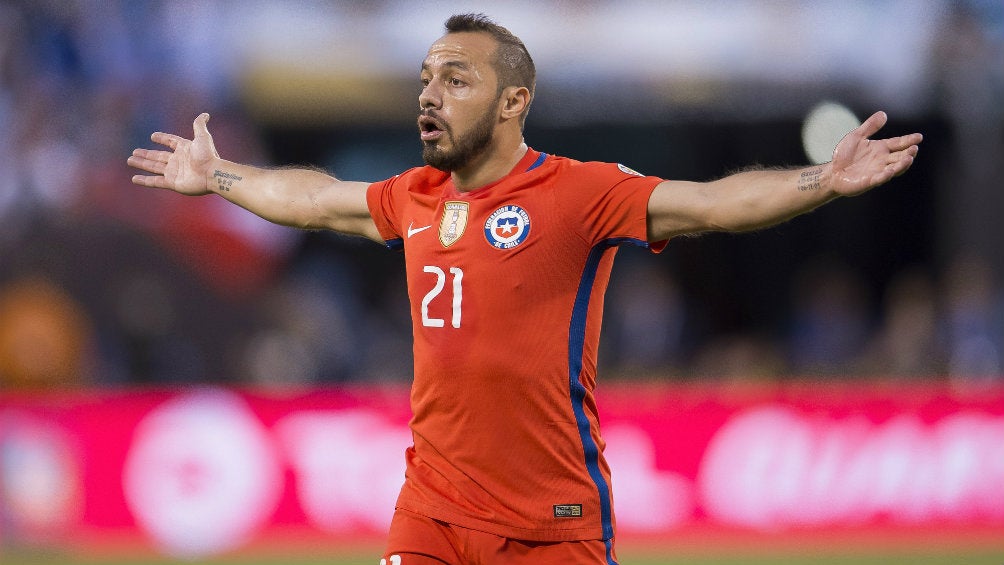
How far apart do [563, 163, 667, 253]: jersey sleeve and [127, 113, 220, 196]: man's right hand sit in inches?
71.4

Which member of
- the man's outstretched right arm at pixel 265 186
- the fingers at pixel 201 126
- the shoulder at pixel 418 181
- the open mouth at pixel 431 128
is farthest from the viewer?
the fingers at pixel 201 126

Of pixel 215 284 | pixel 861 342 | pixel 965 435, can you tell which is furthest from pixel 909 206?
pixel 215 284

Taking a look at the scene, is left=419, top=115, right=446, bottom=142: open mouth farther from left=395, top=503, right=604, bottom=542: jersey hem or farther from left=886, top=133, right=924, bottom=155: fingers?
left=886, top=133, right=924, bottom=155: fingers

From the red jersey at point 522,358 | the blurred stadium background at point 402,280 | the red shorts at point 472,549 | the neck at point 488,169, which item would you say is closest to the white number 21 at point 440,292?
the red jersey at point 522,358

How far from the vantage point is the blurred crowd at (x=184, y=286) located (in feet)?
42.1

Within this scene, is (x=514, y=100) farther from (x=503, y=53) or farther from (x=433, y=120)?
(x=433, y=120)

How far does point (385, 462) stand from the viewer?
446 inches

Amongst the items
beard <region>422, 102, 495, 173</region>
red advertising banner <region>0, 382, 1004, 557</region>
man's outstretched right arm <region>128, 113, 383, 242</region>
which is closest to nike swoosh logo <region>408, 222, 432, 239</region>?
beard <region>422, 102, 495, 173</region>

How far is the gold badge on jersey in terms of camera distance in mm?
5160

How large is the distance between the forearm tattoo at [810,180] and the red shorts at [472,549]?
1.45 meters

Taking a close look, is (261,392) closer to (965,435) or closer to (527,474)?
(965,435)

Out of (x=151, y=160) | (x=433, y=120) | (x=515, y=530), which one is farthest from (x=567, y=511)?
(x=151, y=160)

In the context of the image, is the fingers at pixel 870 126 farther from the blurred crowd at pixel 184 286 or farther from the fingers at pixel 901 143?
the blurred crowd at pixel 184 286

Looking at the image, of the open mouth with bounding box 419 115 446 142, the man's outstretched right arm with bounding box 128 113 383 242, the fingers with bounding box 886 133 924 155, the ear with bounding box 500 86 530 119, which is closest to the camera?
the fingers with bounding box 886 133 924 155
